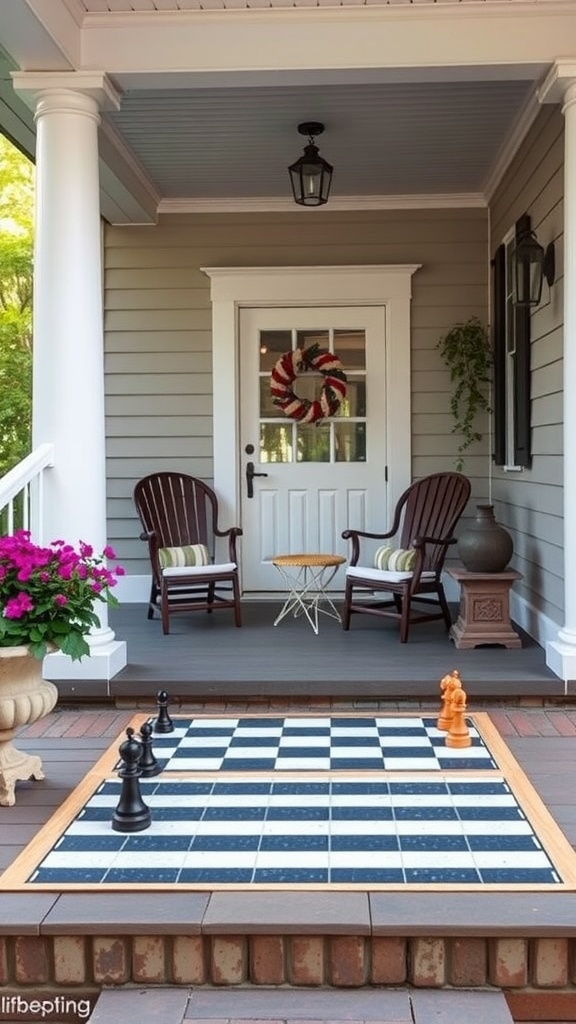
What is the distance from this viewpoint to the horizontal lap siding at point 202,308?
582 centimetres

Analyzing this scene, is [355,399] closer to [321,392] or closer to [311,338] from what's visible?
[321,392]

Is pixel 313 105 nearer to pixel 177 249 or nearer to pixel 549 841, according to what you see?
pixel 177 249

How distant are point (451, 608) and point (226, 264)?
2605mm

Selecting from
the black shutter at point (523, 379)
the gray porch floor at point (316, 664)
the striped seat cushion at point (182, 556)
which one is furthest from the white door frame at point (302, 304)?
the gray porch floor at point (316, 664)

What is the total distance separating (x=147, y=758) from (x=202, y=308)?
3.76m

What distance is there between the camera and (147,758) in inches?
109

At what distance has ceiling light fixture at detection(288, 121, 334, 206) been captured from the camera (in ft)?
15.0

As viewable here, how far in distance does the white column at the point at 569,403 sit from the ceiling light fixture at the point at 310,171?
4.22 ft

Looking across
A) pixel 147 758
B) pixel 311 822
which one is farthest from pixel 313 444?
pixel 311 822

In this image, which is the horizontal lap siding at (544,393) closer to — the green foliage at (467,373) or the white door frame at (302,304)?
the green foliage at (467,373)

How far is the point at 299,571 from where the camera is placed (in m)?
5.86

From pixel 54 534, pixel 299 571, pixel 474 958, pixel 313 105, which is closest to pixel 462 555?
pixel 299 571

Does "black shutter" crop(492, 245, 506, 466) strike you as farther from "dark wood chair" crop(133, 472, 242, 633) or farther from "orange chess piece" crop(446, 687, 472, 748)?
"orange chess piece" crop(446, 687, 472, 748)

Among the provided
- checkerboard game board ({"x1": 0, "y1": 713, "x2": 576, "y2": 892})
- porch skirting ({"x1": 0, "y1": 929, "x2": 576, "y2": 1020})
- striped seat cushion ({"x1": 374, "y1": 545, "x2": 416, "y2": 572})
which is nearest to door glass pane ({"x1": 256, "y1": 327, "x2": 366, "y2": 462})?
striped seat cushion ({"x1": 374, "y1": 545, "x2": 416, "y2": 572})
